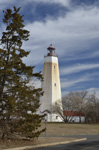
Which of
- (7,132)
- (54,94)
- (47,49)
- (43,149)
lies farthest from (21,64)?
(47,49)

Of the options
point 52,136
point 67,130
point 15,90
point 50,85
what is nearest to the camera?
point 15,90

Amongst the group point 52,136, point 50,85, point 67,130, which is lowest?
point 52,136

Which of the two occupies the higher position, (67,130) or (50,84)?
(50,84)

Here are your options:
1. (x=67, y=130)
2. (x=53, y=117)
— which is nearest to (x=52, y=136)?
(x=67, y=130)

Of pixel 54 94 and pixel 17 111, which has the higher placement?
pixel 54 94

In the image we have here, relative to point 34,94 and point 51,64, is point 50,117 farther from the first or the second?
point 34,94

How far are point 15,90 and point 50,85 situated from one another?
4655cm

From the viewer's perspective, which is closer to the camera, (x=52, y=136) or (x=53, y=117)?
(x=52, y=136)

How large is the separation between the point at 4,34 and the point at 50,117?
50.2 meters

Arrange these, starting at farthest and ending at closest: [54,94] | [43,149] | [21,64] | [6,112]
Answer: [54,94], [21,64], [6,112], [43,149]

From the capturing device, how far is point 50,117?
221ft

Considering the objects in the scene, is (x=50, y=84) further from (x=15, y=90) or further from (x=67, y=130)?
(x=15, y=90)

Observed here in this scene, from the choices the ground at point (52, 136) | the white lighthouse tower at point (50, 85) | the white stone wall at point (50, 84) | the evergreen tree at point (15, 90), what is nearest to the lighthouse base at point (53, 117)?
the white lighthouse tower at point (50, 85)

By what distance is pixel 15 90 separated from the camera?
17562 mm
